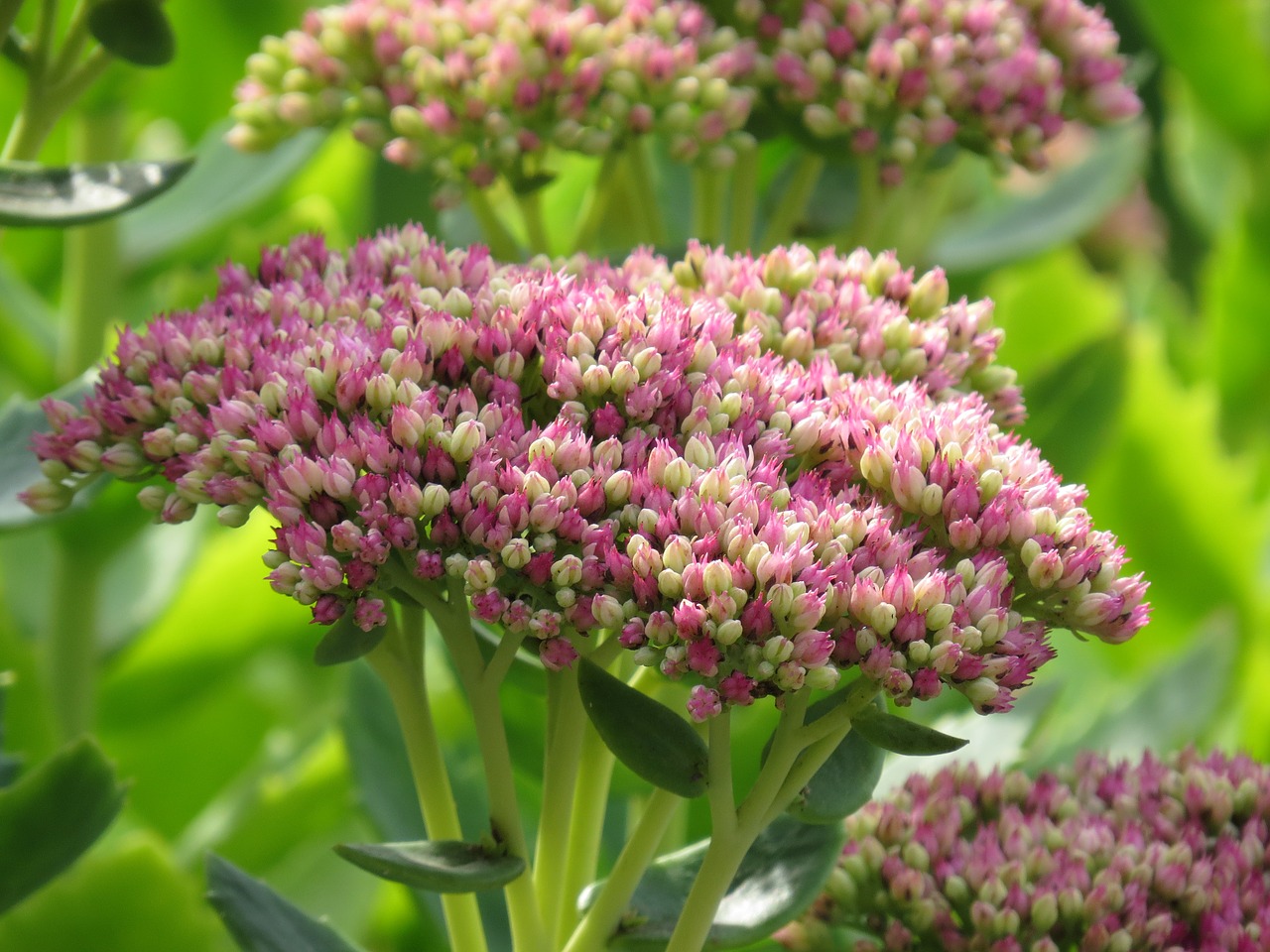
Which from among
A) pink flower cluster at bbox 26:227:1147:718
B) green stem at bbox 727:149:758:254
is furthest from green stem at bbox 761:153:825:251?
pink flower cluster at bbox 26:227:1147:718

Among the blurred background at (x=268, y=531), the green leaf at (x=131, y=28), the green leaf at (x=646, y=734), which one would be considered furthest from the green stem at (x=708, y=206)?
the green leaf at (x=646, y=734)

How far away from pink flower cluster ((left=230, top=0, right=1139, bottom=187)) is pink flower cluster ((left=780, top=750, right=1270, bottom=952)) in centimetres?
41

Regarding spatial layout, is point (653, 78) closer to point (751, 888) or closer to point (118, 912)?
point (751, 888)

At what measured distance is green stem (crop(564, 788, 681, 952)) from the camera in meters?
0.81

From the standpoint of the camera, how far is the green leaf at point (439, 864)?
75 centimetres

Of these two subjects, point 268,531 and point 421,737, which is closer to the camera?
point 421,737

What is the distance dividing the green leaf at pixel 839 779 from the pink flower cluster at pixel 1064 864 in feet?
0.36

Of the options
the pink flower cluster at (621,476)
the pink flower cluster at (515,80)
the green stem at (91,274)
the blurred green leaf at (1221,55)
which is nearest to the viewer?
the pink flower cluster at (621,476)

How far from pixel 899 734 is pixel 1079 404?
68 cm

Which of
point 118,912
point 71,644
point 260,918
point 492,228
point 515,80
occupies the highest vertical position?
point 515,80

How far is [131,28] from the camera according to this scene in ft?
3.02

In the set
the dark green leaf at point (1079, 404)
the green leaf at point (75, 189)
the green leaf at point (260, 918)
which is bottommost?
the green leaf at point (260, 918)

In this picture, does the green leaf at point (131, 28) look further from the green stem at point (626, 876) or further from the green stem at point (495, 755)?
the green stem at point (626, 876)

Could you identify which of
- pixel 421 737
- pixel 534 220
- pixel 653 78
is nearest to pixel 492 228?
pixel 534 220
